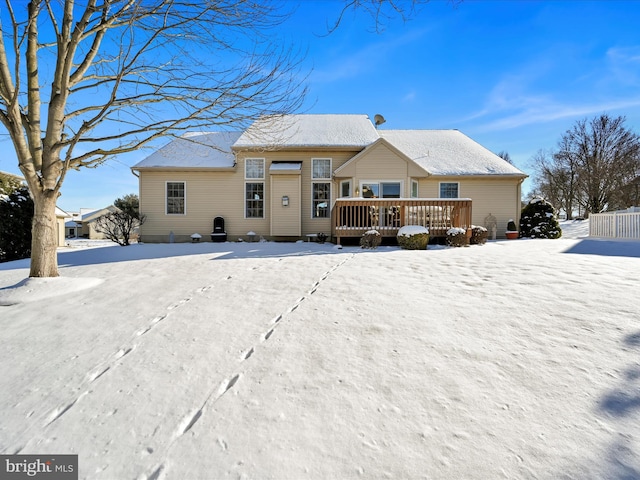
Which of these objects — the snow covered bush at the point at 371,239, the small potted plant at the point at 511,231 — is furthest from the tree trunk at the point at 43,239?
the small potted plant at the point at 511,231

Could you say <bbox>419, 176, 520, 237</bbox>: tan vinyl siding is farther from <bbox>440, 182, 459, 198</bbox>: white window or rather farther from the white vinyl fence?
the white vinyl fence

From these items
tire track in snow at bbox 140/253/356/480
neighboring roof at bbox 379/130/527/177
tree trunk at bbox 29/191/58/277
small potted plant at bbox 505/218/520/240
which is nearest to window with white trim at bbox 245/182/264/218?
neighboring roof at bbox 379/130/527/177

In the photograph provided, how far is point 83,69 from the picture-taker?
5.40 m

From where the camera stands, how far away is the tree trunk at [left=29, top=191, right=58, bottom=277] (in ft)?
15.7

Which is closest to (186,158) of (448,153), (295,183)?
(295,183)

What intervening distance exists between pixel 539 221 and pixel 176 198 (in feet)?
51.1

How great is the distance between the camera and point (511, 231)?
41.6 ft

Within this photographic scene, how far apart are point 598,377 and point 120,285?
18.6ft

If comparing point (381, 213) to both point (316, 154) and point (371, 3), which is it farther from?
point (371, 3)

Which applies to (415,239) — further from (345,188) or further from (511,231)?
(511,231)

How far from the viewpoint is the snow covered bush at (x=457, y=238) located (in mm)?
8656

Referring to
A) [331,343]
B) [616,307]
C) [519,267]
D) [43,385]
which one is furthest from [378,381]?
[519,267]

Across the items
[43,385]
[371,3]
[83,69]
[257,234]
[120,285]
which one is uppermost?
[83,69]

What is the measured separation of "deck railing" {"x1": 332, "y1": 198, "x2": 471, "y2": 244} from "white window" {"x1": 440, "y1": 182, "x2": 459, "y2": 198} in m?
4.06
